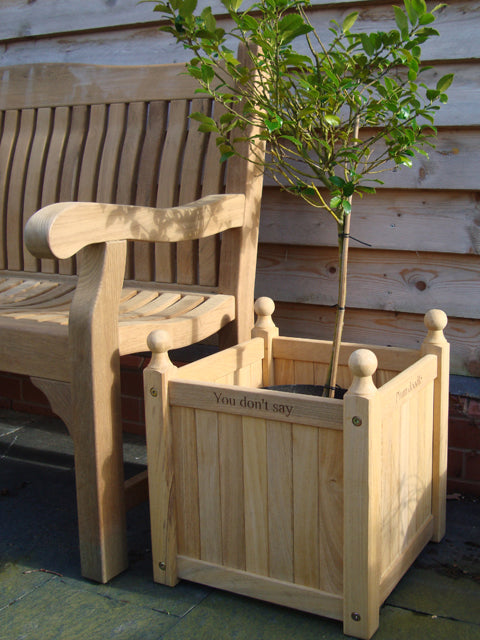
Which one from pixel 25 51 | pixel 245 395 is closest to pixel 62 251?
pixel 245 395

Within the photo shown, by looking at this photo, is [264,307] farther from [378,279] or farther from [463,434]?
[463,434]

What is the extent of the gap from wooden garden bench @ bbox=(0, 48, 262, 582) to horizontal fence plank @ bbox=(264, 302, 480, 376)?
343 mm

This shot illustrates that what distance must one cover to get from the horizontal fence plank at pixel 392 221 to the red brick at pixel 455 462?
592 millimetres

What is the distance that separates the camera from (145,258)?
2.26m

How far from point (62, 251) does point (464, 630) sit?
1.12m

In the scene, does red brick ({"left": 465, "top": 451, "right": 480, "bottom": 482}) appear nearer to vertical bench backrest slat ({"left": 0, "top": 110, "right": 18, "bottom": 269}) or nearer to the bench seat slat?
Result: the bench seat slat

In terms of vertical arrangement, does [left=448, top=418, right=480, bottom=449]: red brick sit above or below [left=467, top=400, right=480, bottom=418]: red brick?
below

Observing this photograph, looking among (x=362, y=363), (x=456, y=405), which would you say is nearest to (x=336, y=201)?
(x=362, y=363)

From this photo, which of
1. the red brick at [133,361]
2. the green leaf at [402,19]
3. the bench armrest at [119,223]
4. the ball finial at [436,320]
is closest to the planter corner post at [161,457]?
the bench armrest at [119,223]

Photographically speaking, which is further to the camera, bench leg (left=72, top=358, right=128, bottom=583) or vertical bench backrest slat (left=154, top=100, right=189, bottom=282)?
vertical bench backrest slat (left=154, top=100, right=189, bottom=282)

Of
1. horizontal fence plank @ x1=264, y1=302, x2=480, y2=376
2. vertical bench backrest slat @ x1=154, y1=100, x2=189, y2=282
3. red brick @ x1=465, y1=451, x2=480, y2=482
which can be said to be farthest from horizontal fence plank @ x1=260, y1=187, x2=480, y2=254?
red brick @ x1=465, y1=451, x2=480, y2=482

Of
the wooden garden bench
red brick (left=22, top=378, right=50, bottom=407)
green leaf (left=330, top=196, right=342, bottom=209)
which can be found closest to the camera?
green leaf (left=330, top=196, right=342, bottom=209)

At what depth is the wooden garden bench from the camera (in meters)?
1.59

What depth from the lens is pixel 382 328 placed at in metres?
2.27
